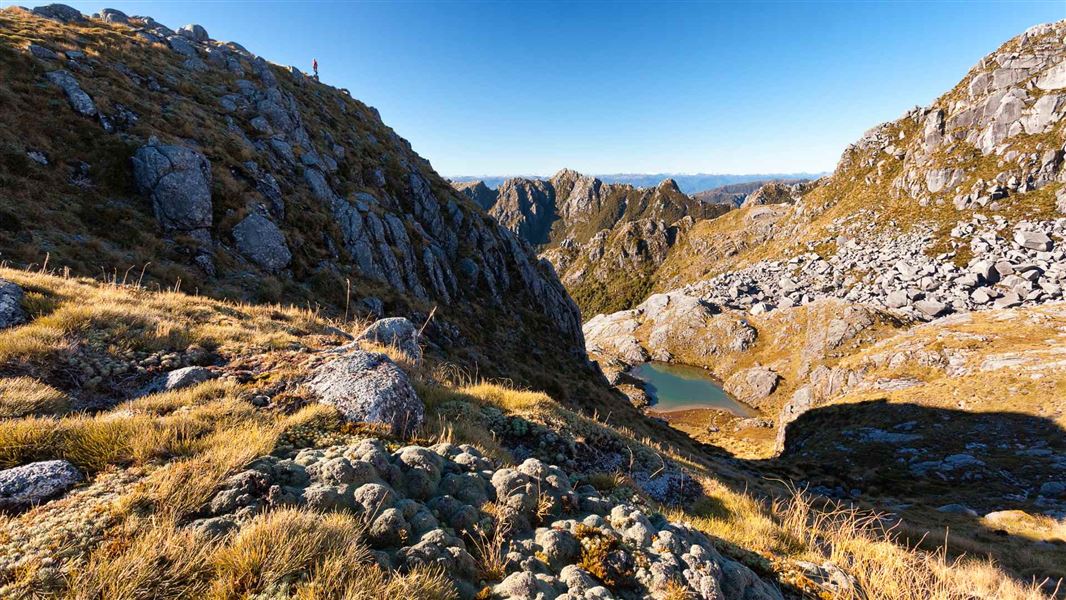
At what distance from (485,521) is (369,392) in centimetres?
362

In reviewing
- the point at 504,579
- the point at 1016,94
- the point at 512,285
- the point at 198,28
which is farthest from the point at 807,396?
the point at 1016,94

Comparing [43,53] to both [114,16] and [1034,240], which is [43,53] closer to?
[114,16]

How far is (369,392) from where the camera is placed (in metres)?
7.69

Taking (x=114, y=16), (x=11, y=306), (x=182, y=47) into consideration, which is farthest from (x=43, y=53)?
(x=114, y=16)

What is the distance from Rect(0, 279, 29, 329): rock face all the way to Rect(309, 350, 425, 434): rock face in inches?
233

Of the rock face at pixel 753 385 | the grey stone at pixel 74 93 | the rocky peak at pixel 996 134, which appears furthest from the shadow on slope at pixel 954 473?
the rocky peak at pixel 996 134

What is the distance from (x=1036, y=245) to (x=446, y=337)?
4971 inches

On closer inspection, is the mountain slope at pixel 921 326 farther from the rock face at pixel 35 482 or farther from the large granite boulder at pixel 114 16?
the large granite boulder at pixel 114 16

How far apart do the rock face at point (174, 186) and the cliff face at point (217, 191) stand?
76mm

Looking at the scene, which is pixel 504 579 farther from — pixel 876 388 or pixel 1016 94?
pixel 1016 94

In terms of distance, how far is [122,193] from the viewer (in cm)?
2138

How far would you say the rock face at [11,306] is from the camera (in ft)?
26.1

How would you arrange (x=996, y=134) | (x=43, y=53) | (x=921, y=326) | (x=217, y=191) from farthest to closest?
(x=996, y=134)
(x=921, y=326)
(x=43, y=53)
(x=217, y=191)

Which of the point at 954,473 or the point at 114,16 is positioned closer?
the point at 954,473
